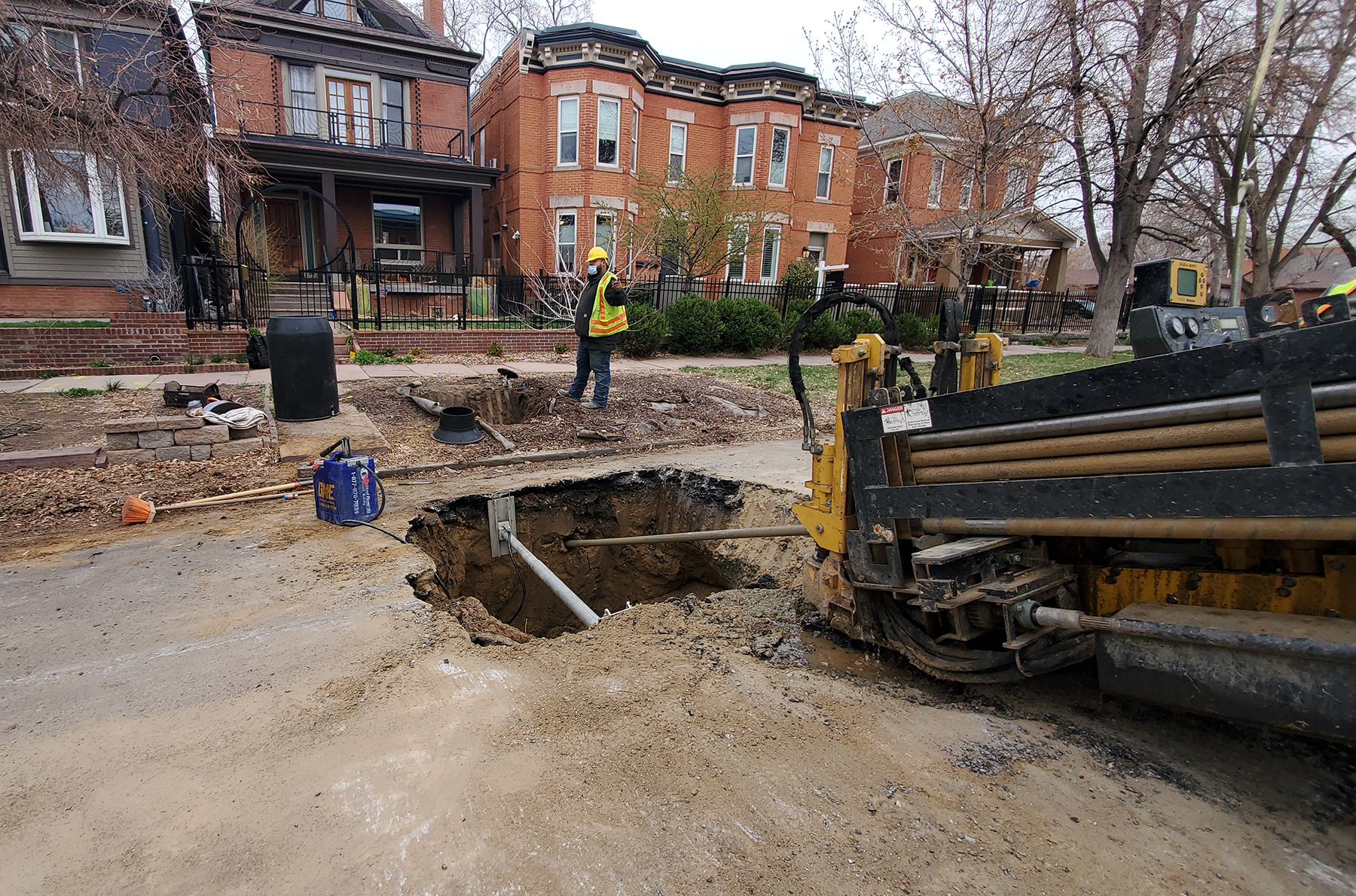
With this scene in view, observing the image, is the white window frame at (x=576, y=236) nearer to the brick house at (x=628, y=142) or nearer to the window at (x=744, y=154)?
the brick house at (x=628, y=142)

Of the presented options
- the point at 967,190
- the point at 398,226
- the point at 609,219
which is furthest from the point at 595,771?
the point at 398,226

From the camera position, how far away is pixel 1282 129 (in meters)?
14.2

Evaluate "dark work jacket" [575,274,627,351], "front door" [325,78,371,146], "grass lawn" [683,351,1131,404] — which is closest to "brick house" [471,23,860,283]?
"front door" [325,78,371,146]

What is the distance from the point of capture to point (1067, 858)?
207 centimetres

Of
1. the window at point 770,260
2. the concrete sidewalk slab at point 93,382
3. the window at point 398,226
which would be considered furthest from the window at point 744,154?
the concrete sidewalk slab at point 93,382

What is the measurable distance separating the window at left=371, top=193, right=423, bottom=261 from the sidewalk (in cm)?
1049

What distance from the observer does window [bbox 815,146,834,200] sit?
24.1 metres

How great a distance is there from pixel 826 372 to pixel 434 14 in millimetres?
18804

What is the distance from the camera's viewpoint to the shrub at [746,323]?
14977mm

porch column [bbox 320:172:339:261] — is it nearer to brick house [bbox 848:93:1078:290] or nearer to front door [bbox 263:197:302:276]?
front door [bbox 263:197:302:276]

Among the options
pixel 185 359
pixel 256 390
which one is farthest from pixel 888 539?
pixel 185 359

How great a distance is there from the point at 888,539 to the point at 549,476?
4.12m

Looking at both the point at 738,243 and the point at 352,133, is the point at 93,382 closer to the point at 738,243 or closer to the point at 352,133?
the point at 352,133

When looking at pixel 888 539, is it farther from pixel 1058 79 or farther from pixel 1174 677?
pixel 1058 79
